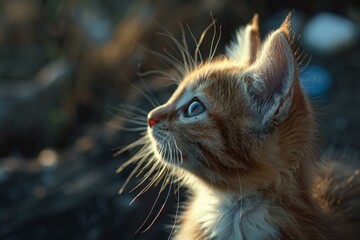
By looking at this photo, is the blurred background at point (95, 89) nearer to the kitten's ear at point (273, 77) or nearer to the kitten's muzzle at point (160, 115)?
the kitten's muzzle at point (160, 115)

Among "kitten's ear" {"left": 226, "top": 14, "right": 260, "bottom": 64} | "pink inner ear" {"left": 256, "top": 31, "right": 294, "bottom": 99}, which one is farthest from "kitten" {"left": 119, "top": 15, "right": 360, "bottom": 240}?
"kitten's ear" {"left": 226, "top": 14, "right": 260, "bottom": 64}

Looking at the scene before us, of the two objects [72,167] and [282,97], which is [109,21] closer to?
[72,167]

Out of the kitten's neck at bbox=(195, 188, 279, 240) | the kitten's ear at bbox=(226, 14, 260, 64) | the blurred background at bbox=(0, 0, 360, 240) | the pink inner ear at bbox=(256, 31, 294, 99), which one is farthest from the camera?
the blurred background at bbox=(0, 0, 360, 240)

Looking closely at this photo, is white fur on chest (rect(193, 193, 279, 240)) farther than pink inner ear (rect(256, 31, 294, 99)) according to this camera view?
Yes

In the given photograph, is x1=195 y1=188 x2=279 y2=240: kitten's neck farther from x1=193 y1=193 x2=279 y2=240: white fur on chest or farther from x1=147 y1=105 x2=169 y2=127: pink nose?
x1=147 y1=105 x2=169 y2=127: pink nose

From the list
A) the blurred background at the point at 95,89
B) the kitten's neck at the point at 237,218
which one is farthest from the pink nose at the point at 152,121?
the blurred background at the point at 95,89

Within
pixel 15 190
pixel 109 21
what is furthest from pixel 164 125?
pixel 109 21
